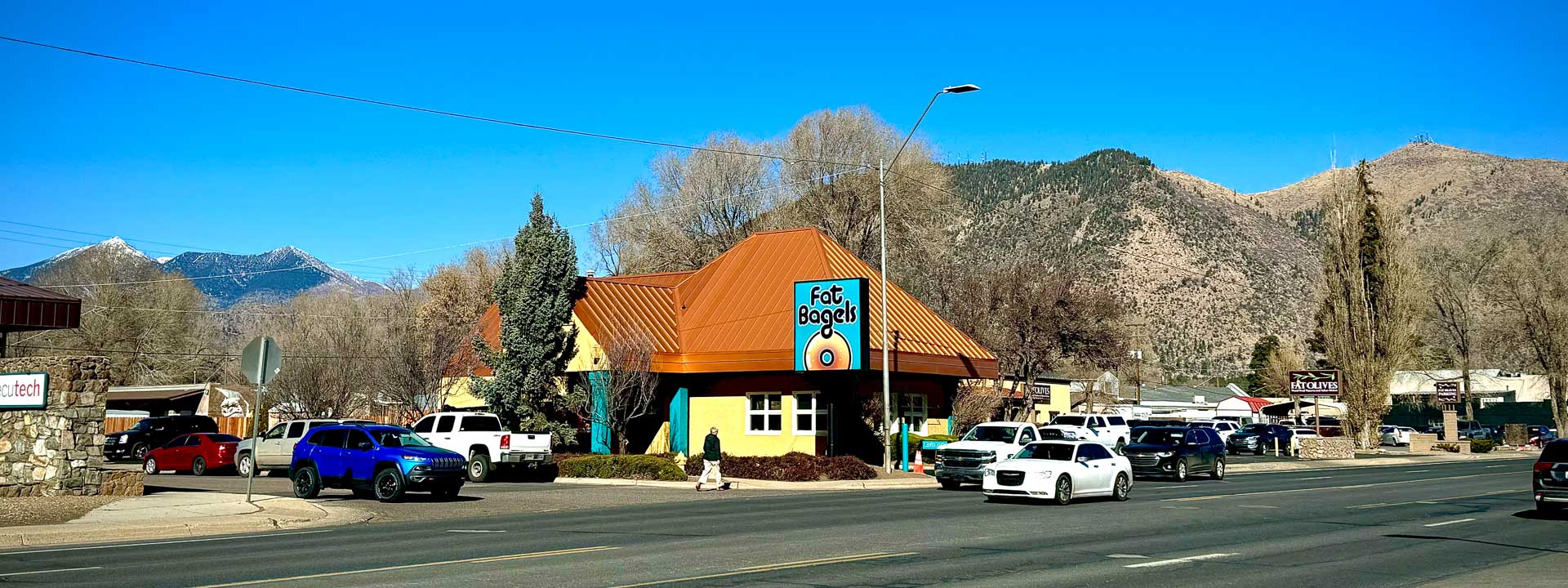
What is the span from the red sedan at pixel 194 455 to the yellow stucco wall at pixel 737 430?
47.7 ft

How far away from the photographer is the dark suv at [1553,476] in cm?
2134

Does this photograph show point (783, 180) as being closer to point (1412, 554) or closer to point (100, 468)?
point (100, 468)

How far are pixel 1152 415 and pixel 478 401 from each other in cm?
4721

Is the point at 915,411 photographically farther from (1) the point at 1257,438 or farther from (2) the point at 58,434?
(2) the point at 58,434

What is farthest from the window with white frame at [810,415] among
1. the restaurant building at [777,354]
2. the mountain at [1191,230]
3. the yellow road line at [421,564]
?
the mountain at [1191,230]

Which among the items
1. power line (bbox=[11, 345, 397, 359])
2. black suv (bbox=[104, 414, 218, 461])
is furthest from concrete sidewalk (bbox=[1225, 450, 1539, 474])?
black suv (bbox=[104, 414, 218, 461])

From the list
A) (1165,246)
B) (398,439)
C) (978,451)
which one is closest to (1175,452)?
(978,451)

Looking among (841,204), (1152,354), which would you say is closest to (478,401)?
(841,204)

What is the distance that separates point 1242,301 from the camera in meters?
138

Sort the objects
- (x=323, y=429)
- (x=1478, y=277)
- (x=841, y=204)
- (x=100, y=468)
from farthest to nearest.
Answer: (x=1478, y=277) < (x=841, y=204) < (x=323, y=429) < (x=100, y=468)

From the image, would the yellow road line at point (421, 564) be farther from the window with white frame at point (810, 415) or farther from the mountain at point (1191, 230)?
the mountain at point (1191, 230)

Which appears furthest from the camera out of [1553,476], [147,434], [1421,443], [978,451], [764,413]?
[1421,443]

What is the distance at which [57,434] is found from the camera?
2352 cm

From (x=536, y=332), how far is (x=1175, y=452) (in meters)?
20.1
